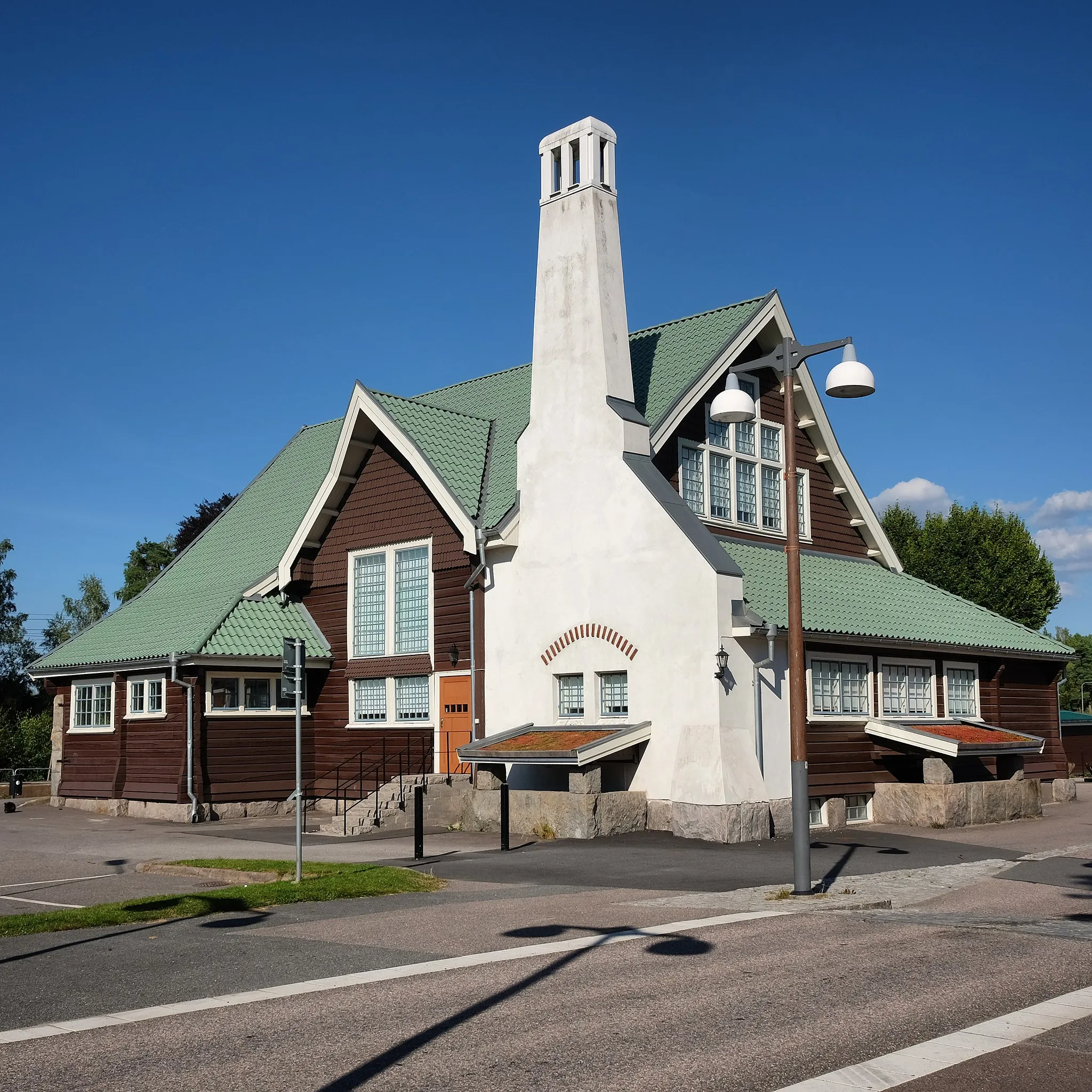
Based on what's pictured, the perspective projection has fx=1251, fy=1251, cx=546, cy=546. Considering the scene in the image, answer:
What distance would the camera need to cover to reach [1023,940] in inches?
416

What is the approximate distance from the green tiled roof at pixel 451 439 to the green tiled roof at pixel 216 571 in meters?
4.81

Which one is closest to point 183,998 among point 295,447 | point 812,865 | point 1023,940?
point 1023,940

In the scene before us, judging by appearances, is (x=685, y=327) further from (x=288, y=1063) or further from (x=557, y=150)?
(x=288, y=1063)

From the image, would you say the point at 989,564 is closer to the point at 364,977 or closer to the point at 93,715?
the point at 93,715

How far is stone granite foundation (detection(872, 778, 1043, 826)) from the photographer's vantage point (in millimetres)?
22734

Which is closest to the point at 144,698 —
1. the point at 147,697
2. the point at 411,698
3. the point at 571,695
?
the point at 147,697

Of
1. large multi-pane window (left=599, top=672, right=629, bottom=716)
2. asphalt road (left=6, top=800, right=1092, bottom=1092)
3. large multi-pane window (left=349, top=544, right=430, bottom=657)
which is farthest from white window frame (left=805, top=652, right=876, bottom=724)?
large multi-pane window (left=349, top=544, right=430, bottom=657)

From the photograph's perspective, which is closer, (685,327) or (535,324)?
(535,324)

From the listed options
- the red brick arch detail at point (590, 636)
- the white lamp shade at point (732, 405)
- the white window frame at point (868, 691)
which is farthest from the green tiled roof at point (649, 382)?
the white lamp shade at point (732, 405)

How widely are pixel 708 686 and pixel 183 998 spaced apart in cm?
1331

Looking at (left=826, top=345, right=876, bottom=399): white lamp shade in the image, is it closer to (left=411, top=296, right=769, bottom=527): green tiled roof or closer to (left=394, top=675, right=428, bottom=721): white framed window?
(left=411, top=296, right=769, bottom=527): green tiled roof

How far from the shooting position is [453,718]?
1016 inches

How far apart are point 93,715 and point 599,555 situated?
45.8 ft

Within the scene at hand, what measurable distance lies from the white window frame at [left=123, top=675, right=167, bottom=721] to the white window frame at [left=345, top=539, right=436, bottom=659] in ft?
13.3
